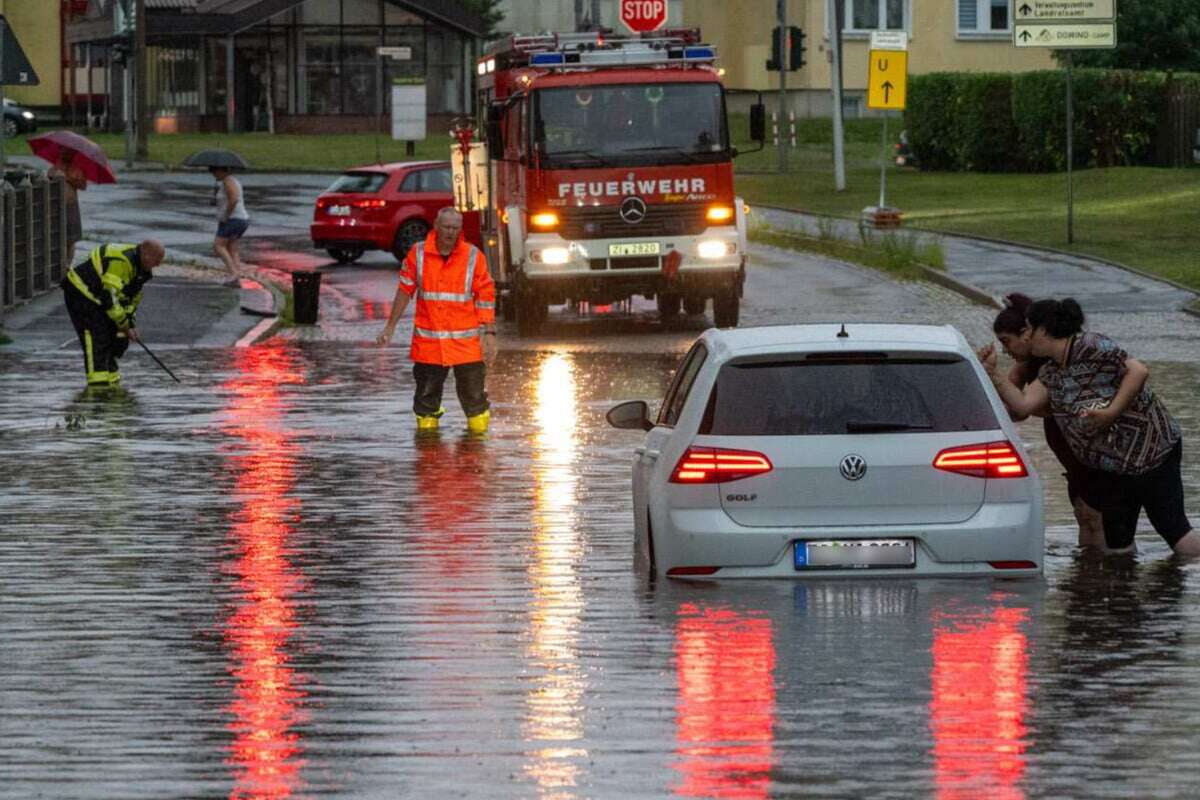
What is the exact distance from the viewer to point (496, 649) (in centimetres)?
1045

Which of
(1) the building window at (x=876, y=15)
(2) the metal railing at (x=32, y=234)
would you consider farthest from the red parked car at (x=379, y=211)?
(1) the building window at (x=876, y=15)

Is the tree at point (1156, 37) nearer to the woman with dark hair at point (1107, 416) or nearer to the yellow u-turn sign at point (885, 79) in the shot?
the yellow u-turn sign at point (885, 79)

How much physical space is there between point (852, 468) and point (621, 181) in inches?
754

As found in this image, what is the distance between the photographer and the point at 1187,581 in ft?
40.1

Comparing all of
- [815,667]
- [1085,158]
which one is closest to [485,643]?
[815,667]

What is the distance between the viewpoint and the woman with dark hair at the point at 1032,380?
1242cm

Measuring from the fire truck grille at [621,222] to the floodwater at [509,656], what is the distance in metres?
13.0

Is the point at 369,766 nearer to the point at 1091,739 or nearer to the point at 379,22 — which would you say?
the point at 1091,739

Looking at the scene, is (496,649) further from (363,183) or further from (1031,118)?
(1031,118)

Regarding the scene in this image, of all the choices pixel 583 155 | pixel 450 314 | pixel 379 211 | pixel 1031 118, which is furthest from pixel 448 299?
pixel 1031 118

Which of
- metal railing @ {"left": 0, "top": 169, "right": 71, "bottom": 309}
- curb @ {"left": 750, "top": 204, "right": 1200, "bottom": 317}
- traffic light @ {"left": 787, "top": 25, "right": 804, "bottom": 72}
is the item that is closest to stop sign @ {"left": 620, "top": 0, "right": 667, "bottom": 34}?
curb @ {"left": 750, "top": 204, "right": 1200, "bottom": 317}

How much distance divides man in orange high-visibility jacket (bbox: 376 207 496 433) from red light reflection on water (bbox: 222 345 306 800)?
1.17 m

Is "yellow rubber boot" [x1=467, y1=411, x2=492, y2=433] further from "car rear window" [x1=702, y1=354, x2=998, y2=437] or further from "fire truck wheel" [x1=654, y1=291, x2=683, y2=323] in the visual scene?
"fire truck wheel" [x1=654, y1=291, x2=683, y2=323]

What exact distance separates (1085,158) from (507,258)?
94.5ft
